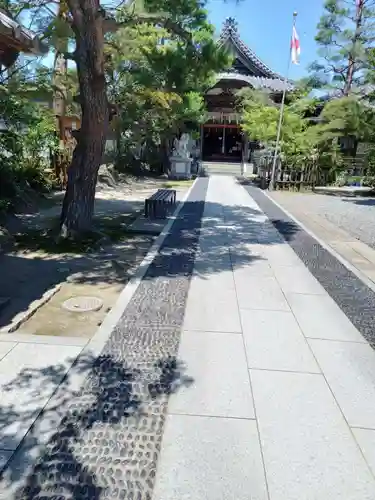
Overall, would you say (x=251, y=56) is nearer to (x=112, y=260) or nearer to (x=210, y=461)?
(x=112, y=260)

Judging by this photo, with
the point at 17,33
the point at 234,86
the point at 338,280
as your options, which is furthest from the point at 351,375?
the point at 234,86

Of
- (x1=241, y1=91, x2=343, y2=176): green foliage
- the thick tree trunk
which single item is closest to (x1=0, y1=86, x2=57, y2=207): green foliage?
the thick tree trunk

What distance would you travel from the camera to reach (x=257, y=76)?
2966cm

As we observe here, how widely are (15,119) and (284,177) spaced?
1310 cm

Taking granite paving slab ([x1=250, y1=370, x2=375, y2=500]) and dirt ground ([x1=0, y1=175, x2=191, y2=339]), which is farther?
dirt ground ([x1=0, y1=175, x2=191, y2=339])

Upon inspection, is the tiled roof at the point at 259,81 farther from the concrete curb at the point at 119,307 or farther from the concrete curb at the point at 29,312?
the concrete curb at the point at 29,312

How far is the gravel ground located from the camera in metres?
10.5

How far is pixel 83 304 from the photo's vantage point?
4859 millimetres

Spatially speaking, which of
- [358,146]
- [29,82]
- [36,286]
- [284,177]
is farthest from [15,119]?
[358,146]

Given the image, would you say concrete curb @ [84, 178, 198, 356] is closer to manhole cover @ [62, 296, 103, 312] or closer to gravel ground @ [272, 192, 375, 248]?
manhole cover @ [62, 296, 103, 312]

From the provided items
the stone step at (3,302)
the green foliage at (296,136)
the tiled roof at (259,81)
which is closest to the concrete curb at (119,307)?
the stone step at (3,302)

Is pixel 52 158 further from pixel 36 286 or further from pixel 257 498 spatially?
pixel 257 498

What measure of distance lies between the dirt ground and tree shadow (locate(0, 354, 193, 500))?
91 cm

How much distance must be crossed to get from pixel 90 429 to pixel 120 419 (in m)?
0.21
